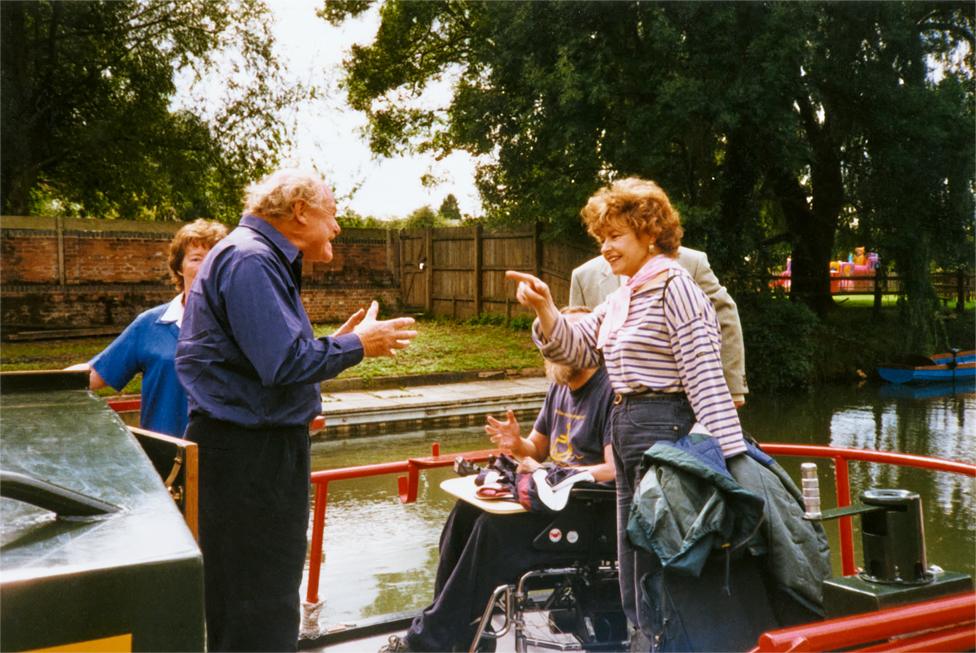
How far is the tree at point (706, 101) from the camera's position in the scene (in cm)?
1479

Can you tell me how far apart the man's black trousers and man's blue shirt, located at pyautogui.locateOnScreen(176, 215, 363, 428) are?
0.22ft

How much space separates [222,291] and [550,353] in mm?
1108

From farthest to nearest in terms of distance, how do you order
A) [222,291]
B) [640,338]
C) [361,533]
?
[361,533] < [640,338] < [222,291]

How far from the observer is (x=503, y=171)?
1764 cm

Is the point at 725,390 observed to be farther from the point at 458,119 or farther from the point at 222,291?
the point at 458,119

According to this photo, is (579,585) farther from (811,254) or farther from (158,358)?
(811,254)

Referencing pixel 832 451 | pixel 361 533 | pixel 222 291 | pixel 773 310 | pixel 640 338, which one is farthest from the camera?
pixel 773 310

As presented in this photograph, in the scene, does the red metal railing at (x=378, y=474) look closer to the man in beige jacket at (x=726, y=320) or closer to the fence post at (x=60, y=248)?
the man in beige jacket at (x=726, y=320)

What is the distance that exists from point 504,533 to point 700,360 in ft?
3.34

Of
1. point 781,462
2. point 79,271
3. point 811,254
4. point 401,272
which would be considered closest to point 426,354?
point 79,271

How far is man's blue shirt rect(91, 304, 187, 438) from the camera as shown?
3.25m

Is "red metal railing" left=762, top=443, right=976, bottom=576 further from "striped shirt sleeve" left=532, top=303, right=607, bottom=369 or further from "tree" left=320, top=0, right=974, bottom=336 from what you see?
"tree" left=320, top=0, right=974, bottom=336

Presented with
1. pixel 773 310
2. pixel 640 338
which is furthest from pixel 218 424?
pixel 773 310

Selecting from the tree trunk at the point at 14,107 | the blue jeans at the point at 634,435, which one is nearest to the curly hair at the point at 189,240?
the blue jeans at the point at 634,435
